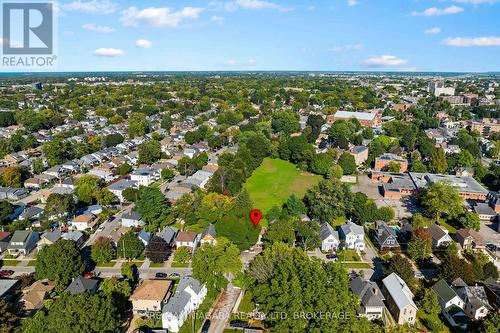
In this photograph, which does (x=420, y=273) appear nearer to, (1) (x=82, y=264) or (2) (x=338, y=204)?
(2) (x=338, y=204)

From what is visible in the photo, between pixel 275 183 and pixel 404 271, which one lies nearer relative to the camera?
pixel 404 271

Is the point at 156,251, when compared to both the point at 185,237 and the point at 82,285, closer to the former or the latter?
the point at 185,237

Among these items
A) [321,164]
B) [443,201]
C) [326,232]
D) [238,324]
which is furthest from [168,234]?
[321,164]

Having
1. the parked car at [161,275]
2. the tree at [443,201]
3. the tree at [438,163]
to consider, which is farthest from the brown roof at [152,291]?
the tree at [438,163]

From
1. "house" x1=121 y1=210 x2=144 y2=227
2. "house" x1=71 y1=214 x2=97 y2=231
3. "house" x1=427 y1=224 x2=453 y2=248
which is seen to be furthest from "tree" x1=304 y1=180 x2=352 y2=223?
"house" x1=71 y1=214 x2=97 y2=231

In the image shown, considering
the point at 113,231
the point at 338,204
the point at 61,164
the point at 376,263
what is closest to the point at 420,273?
the point at 376,263

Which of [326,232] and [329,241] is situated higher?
[326,232]
